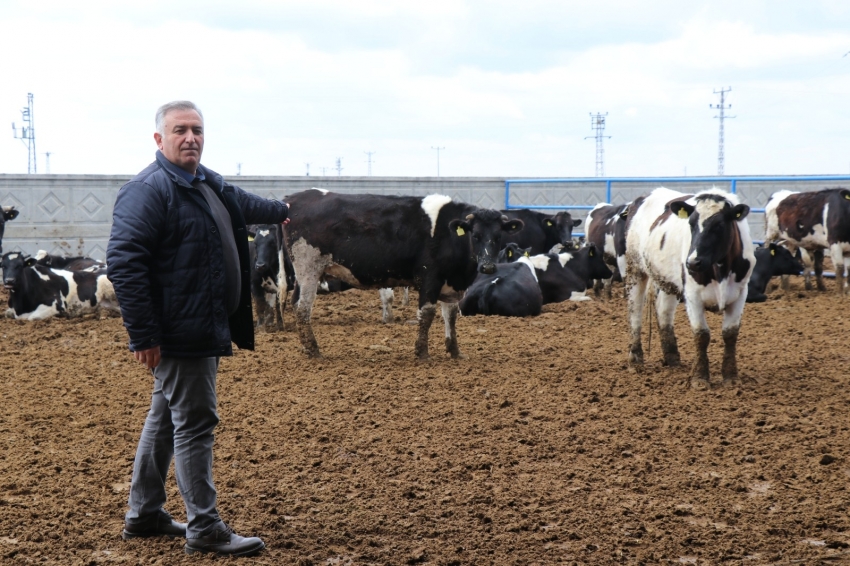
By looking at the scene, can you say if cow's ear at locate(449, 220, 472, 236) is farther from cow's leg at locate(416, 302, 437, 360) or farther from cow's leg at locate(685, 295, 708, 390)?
cow's leg at locate(685, 295, 708, 390)

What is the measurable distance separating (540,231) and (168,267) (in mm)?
13614

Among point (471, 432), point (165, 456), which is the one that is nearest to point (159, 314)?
point (165, 456)

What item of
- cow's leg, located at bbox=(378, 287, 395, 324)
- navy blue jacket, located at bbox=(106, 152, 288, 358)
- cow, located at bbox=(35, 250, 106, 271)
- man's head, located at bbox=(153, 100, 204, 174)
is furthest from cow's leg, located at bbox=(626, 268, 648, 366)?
cow, located at bbox=(35, 250, 106, 271)

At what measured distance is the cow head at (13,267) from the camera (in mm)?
13117

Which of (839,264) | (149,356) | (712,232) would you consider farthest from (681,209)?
(839,264)

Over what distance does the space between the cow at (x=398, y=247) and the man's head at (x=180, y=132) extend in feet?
17.9

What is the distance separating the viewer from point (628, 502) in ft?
15.7

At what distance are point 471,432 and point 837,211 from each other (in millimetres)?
10592

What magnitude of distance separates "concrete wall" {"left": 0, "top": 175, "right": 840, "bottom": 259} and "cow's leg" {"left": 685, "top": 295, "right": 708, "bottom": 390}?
11240 mm

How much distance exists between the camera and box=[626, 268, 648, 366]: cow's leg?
870 cm

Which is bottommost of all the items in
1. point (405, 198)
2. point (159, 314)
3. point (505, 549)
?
point (505, 549)

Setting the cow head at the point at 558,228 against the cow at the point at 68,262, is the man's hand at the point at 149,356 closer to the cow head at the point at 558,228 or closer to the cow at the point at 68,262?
the cow at the point at 68,262

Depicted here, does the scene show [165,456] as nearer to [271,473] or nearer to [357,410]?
[271,473]

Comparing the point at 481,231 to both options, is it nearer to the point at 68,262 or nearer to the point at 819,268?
the point at 819,268
